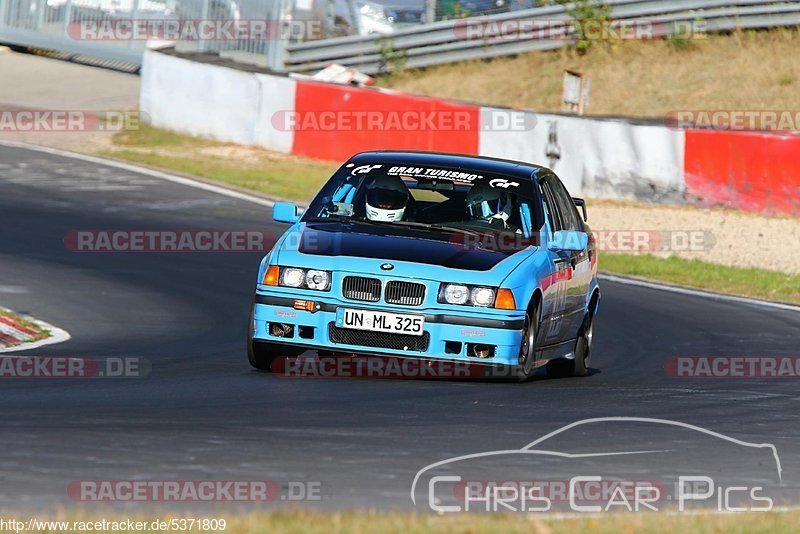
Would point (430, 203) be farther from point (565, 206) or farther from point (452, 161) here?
point (565, 206)

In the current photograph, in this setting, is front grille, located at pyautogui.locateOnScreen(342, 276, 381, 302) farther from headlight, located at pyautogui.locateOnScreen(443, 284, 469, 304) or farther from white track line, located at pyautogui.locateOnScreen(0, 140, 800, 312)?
white track line, located at pyautogui.locateOnScreen(0, 140, 800, 312)

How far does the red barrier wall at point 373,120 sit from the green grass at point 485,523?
19.5 meters

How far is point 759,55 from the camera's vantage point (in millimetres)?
32188

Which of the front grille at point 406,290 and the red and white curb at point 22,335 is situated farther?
the red and white curb at point 22,335

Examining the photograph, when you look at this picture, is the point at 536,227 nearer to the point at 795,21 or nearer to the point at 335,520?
the point at 335,520

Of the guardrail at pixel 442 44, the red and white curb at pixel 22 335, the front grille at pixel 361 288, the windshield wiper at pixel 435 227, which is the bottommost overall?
the red and white curb at pixel 22 335

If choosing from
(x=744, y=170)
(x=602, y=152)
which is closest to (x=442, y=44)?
(x=602, y=152)

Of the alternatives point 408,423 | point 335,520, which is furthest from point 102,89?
point 335,520

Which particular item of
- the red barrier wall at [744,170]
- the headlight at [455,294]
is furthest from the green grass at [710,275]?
the headlight at [455,294]

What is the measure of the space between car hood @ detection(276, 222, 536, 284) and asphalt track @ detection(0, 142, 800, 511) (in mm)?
721

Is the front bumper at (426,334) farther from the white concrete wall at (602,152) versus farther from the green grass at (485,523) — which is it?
the white concrete wall at (602,152)

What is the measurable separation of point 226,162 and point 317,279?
60.2ft

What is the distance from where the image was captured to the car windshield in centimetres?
1023

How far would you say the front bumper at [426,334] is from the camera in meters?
9.23
